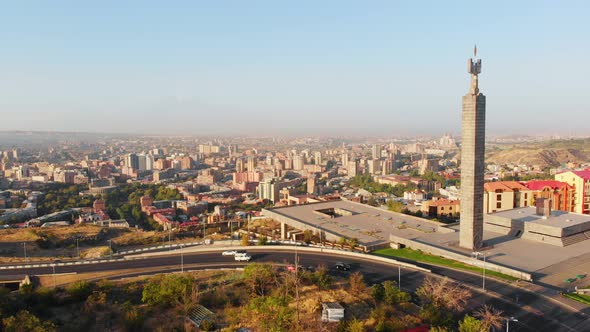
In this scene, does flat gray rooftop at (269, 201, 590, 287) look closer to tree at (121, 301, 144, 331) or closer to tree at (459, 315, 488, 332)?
tree at (459, 315, 488, 332)

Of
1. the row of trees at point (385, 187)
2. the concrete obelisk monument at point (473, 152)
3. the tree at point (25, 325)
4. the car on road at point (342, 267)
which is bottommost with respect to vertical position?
the row of trees at point (385, 187)

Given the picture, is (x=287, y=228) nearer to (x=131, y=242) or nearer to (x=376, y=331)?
(x=131, y=242)

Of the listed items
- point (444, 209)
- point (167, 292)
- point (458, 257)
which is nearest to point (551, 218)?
point (458, 257)

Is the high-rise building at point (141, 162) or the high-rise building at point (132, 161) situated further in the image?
the high-rise building at point (141, 162)

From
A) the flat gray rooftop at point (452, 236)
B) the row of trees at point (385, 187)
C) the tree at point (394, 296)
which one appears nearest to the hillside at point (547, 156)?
the row of trees at point (385, 187)

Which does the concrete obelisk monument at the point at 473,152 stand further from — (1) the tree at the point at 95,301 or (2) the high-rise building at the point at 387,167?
(2) the high-rise building at the point at 387,167
